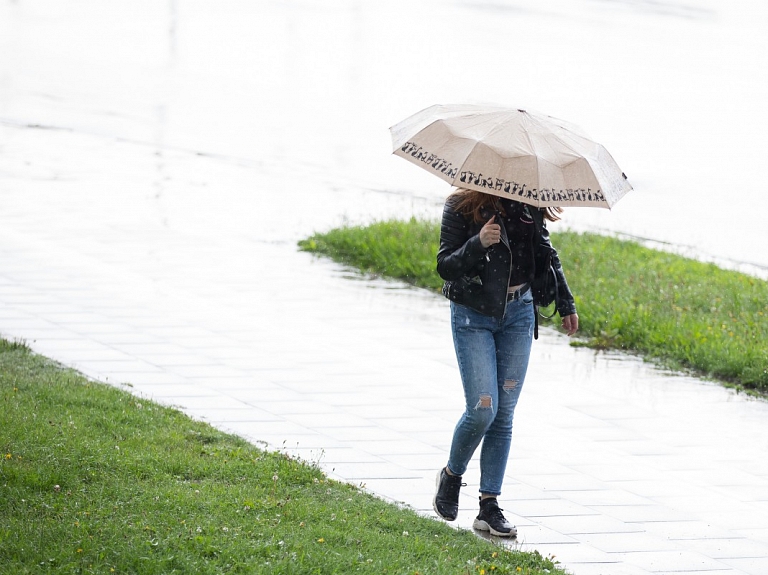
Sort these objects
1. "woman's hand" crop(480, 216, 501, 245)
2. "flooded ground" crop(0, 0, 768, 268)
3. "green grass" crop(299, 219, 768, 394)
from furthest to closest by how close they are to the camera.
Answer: "flooded ground" crop(0, 0, 768, 268), "green grass" crop(299, 219, 768, 394), "woman's hand" crop(480, 216, 501, 245)

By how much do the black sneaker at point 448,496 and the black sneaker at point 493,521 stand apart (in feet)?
0.39

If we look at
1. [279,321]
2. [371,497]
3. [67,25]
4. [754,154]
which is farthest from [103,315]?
[67,25]

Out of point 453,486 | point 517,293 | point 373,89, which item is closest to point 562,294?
point 517,293

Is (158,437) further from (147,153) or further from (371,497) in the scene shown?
(147,153)

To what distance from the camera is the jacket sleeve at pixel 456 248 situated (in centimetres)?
550

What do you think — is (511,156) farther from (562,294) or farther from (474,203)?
(562,294)

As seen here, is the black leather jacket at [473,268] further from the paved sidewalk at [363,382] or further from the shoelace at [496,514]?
the paved sidewalk at [363,382]

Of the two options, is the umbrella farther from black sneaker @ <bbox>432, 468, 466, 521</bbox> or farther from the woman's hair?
black sneaker @ <bbox>432, 468, 466, 521</bbox>

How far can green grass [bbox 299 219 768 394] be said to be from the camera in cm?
934

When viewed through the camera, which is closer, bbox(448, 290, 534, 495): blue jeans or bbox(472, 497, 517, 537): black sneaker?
bbox(448, 290, 534, 495): blue jeans

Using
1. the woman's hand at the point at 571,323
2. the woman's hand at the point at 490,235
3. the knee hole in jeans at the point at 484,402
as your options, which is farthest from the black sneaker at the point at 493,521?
the woman's hand at the point at 490,235

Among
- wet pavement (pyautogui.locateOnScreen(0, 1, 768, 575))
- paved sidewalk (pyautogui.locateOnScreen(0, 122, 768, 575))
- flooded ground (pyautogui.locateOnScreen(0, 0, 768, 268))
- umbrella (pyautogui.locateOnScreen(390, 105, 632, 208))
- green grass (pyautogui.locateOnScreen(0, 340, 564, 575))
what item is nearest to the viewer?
green grass (pyautogui.locateOnScreen(0, 340, 564, 575))

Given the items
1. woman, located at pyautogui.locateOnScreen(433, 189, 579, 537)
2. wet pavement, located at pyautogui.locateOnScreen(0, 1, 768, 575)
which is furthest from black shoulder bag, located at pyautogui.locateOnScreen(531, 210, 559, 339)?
wet pavement, located at pyautogui.locateOnScreen(0, 1, 768, 575)

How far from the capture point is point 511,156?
5.35m
